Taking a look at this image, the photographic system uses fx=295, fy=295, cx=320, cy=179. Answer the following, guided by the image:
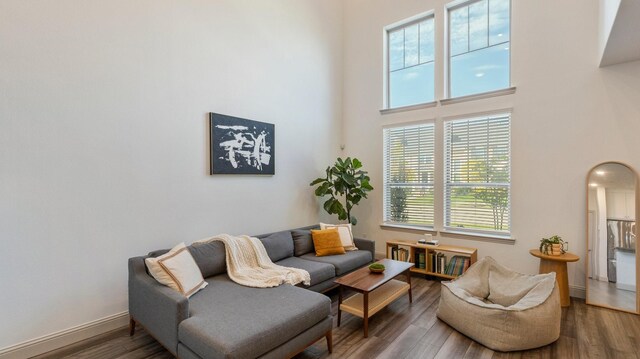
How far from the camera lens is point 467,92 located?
14.3 feet

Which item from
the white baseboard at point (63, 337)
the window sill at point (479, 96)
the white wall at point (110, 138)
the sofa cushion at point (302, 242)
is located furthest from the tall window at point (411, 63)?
the white baseboard at point (63, 337)

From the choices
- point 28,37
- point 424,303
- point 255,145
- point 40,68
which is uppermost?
point 28,37

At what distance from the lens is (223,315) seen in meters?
2.15

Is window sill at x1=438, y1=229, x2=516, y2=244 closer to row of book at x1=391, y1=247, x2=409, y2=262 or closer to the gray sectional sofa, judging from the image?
row of book at x1=391, y1=247, x2=409, y2=262

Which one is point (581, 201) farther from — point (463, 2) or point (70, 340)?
point (70, 340)

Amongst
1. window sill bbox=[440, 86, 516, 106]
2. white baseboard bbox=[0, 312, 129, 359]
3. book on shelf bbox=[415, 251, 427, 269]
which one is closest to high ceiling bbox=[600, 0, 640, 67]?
window sill bbox=[440, 86, 516, 106]

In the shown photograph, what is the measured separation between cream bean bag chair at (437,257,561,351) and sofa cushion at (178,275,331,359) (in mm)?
Answer: 1301

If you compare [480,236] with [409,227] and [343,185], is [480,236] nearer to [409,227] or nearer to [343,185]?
[409,227]

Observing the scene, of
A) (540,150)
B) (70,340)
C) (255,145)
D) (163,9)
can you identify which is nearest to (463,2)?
(540,150)

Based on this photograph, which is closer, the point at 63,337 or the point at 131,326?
the point at 63,337

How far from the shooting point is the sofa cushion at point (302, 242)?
156 inches

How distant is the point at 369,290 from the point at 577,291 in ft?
9.16

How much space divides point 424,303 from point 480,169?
2.10 meters

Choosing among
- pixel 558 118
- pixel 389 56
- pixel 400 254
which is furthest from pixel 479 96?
pixel 400 254
